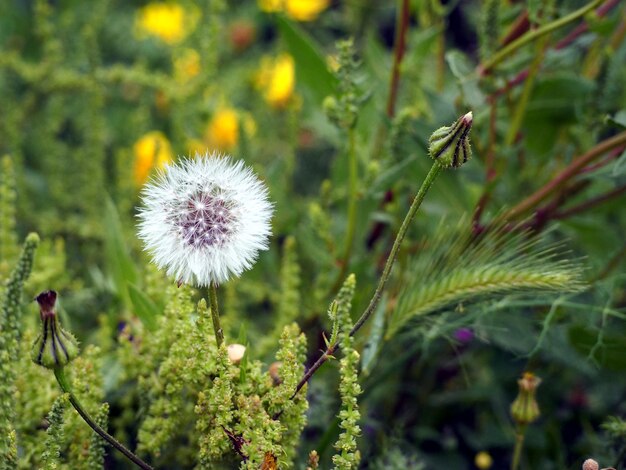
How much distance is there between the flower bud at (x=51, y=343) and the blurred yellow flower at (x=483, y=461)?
649 mm

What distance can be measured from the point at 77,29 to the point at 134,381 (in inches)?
42.2

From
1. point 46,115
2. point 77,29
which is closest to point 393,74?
point 46,115

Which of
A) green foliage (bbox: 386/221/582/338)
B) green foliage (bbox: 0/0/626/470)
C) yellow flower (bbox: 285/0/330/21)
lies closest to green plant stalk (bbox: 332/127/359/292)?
green foliage (bbox: 0/0/626/470)

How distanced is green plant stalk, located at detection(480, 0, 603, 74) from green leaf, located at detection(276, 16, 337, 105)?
22 centimetres

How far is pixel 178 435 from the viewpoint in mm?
774

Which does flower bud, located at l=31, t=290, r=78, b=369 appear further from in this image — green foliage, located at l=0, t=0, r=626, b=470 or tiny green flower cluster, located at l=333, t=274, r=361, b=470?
tiny green flower cluster, located at l=333, t=274, r=361, b=470

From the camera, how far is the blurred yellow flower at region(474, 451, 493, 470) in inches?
40.4

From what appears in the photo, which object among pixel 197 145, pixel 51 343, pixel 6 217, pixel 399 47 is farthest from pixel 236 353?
pixel 197 145

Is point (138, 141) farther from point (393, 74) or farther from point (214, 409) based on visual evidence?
point (214, 409)

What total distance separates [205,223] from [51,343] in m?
0.16

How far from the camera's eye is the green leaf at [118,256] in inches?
39.4

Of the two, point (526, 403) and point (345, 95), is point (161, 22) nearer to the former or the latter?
point (345, 95)

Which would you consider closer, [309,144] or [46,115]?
[46,115]

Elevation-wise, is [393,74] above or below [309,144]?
below
